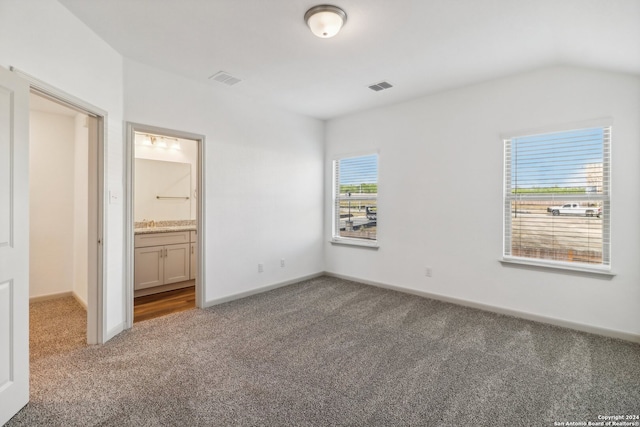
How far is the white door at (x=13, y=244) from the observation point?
1.78m

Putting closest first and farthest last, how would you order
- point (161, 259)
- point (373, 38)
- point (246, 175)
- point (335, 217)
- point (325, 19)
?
1. point (325, 19)
2. point (373, 38)
3. point (246, 175)
4. point (161, 259)
5. point (335, 217)

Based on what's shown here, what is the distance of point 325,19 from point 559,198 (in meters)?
3.04

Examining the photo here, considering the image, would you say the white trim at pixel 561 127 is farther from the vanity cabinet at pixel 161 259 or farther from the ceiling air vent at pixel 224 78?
the vanity cabinet at pixel 161 259

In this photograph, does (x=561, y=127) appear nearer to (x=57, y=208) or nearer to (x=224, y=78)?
(x=224, y=78)

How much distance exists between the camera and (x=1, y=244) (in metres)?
1.77

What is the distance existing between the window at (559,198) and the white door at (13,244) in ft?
14.6

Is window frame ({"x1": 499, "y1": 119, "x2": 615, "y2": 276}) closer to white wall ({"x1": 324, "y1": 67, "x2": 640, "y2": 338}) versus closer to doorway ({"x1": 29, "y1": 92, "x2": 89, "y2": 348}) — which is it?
white wall ({"x1": 324, "y1": 67, "x2": 640, "y2": 338})

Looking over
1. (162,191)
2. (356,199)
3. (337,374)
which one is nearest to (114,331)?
(337,374)

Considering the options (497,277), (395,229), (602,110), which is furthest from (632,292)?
(395,229)

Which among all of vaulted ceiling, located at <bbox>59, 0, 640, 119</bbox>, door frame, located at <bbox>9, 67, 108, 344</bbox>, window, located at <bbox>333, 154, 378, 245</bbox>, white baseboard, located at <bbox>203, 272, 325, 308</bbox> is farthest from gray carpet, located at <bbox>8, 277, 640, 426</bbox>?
vaulted ceiling, located at <bbox>59, 0, 640, 119</bbox>

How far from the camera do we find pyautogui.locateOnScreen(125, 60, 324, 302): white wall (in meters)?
3.49

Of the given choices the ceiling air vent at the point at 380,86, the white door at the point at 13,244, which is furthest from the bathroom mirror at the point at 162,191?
the ceiling air vent at the point at 380,86

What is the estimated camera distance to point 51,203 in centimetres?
412

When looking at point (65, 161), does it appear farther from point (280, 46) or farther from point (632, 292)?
point (632, 292)
